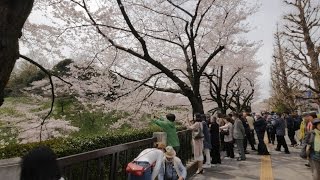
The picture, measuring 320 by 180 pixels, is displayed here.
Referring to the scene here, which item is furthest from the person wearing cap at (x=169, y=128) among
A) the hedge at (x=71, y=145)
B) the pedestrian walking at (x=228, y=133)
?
the pedestrian walking at (x=228, y=133)

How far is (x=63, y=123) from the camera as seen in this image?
14953 millimetres

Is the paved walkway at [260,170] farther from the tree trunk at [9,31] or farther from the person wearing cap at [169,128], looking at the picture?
the tree trunk at [9,31]

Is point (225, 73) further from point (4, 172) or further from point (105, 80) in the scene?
point (4, 172)

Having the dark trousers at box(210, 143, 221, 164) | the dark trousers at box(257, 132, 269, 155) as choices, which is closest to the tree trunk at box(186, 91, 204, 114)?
the dark trousers at box(210, 143, 221, 164)

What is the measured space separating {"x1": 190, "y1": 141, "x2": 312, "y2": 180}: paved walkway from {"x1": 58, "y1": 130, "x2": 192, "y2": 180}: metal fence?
10.2ft

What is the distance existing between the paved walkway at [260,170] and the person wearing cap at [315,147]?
204cm

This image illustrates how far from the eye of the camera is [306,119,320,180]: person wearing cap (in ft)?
24.6

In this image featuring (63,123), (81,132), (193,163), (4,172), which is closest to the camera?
(4,172)

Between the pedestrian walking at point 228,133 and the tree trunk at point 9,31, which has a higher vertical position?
the tree trunk at point 9,31

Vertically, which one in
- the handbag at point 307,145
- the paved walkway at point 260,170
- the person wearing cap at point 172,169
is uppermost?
the handbag at point 307,145

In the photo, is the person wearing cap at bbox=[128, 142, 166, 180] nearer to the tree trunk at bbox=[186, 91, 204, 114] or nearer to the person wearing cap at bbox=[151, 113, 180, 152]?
the person wearing cap at bbox=[151, 113, 180, 152]

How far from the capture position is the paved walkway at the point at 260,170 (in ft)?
32.3

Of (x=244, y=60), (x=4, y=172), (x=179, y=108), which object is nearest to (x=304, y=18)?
(x=244, y=60)

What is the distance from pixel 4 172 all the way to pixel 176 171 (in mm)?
3308
